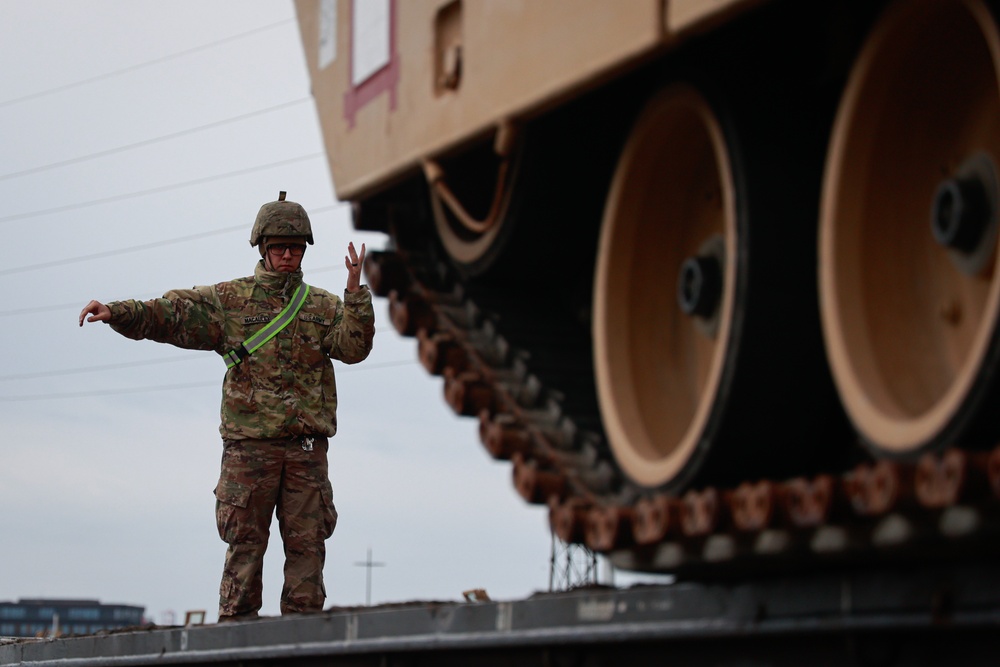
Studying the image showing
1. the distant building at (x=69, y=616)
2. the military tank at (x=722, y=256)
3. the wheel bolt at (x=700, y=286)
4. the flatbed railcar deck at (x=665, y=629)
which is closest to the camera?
the flatbed railcar deck at (x=665, y=629)

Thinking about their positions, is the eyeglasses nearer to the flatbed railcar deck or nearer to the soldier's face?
the soldier's face

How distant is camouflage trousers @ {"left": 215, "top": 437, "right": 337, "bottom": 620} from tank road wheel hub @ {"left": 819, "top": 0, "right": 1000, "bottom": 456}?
2.99 metres

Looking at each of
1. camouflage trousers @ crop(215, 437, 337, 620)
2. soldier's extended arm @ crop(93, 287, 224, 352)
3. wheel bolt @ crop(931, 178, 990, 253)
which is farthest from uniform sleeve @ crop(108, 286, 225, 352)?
wheel bolt @ crop(931, 178, 990, 253)

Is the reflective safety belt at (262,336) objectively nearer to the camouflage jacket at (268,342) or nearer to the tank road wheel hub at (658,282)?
the camouflage jacket at (268,342)

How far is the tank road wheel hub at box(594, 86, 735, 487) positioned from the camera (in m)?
4.57

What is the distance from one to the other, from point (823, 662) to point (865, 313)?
797 mm

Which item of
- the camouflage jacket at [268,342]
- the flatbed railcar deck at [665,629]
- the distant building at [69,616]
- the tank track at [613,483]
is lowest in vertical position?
the flatbed railcar deck at [665,629]

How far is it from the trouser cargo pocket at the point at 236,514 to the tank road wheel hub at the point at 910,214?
9.91 ft

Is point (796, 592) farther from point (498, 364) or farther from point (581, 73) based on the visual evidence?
point (498, 364)

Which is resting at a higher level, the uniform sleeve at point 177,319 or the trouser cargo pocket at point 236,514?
the uniform sleeve at point 177,319

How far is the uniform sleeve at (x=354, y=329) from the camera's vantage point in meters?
6.20

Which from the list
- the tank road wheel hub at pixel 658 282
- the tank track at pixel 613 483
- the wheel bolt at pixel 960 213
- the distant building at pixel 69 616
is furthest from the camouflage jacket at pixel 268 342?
the distant building at pixel 69 616

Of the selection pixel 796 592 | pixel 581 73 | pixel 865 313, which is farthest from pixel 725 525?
pixel 581 73

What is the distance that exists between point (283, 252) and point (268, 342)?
14.3 inches
